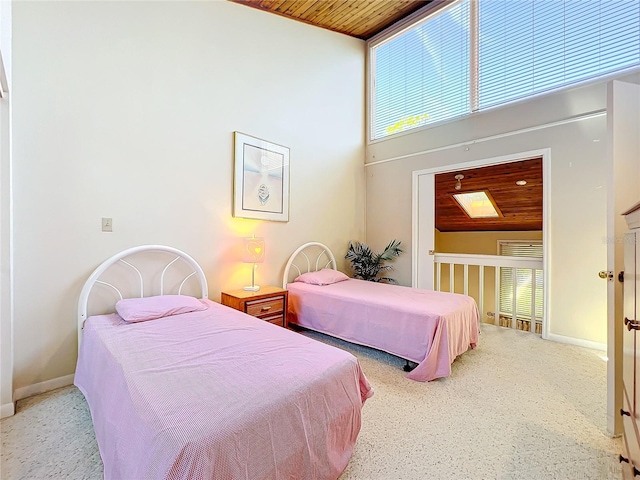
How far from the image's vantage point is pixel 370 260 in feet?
14.1

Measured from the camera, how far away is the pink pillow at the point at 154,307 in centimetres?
208

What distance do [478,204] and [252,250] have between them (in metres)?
3.59

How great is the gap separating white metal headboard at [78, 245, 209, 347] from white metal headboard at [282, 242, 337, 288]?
1.05 meters

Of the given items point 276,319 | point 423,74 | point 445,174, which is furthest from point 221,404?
point 423,74

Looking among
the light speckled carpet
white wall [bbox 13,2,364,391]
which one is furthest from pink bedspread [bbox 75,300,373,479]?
white wall [bbox 13,2,364,391]

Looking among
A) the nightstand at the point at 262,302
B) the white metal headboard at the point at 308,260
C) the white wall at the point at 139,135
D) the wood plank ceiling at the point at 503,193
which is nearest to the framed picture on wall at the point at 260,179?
the white wall at the point at 139,135

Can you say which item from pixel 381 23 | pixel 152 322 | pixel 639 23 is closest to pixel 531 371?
pixel 152 322

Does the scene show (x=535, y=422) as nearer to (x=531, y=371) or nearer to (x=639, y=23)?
(x=531, y=371)

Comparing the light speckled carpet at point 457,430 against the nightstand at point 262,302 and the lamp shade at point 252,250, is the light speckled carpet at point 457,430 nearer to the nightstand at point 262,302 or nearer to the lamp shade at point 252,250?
the nightstand at point 262,302

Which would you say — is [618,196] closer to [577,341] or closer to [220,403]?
[577,341]

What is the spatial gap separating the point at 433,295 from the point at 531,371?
96 centimetres

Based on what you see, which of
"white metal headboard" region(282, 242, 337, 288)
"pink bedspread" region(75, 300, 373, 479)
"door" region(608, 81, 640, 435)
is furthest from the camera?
"white metal headboard" region(282, 242, 337, 288)

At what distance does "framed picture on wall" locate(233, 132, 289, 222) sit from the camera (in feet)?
10.4

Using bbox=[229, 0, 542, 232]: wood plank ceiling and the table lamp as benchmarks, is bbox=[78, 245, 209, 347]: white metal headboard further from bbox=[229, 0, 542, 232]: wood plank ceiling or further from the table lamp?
bbox=[229, 0, 542, 232]: wood plank ceiling
